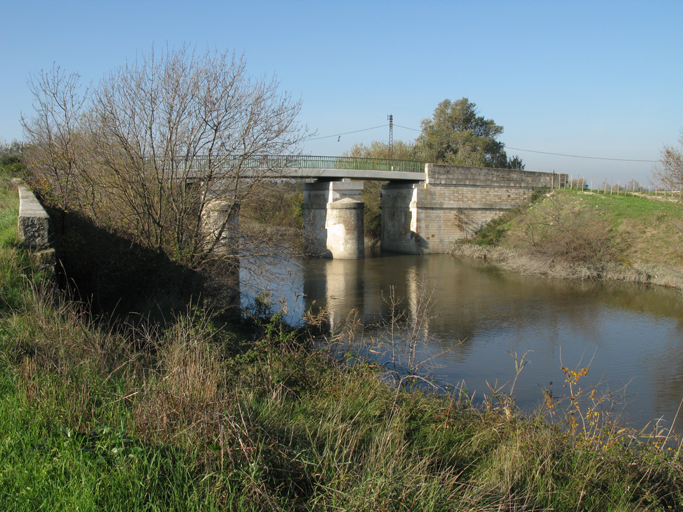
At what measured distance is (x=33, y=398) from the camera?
2.89m

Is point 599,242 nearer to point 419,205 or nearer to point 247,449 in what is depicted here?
point 419,205

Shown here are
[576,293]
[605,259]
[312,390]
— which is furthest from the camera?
[605,259]

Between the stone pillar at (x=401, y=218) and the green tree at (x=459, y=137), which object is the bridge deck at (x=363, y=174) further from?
the green tree at (x=459, y=137)

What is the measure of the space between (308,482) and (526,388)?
20.0ft

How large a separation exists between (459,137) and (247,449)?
43147 millimetres

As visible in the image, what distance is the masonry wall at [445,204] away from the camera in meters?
27.6

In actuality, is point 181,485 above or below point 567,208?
below

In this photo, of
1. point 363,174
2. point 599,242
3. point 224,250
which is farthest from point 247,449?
point 363,174

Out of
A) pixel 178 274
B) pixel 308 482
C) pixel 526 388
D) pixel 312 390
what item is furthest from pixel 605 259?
pixel 308 482

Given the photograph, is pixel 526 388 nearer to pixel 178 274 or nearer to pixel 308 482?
pixel 308 482

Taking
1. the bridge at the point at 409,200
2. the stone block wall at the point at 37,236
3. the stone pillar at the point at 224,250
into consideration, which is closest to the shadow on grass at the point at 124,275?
the stone pillar at the point at 224,250

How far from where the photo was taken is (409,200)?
2802 cm

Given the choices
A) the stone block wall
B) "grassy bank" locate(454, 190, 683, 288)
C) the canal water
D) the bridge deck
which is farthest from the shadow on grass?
"grassy bank" locate(454, 190, 683, 288)

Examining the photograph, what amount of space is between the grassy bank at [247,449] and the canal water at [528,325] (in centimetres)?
195
